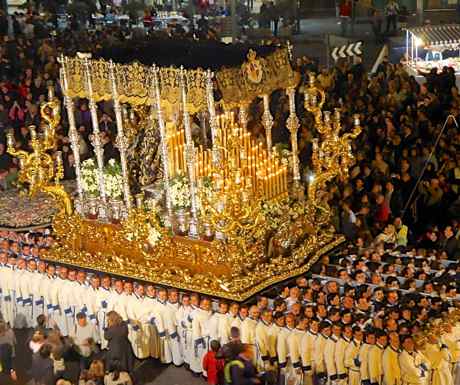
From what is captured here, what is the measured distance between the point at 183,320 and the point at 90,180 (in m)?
3.17

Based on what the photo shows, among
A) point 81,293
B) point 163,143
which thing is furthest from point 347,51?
point 81,293

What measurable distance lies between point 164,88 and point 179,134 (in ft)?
5.10

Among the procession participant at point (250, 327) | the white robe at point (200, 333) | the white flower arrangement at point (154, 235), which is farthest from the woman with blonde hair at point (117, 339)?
the procession participant at point (250, 327)

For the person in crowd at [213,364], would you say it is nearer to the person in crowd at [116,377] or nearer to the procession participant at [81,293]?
the person in crowd at [116,377]

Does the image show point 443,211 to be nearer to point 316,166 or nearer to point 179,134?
point 316,166

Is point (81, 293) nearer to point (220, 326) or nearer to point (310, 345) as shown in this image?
point (220, 326)

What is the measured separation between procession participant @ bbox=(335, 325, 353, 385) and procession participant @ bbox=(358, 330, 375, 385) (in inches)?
8.3

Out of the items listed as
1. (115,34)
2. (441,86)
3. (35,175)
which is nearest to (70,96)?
(35,175)

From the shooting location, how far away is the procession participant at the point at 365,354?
11.3 meters

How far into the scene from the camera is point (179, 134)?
14648 mm

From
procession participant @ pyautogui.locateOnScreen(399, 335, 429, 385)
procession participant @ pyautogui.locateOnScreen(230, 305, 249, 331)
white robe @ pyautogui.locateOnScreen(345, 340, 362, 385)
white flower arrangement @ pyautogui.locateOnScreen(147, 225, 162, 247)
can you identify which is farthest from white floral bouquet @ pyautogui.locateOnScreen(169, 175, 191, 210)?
procession participant @ pyautogui.locateOnScreen(399, 335, 429, 385)

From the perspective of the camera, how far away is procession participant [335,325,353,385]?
37.7ft

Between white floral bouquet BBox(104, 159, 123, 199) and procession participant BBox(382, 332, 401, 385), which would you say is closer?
procession participant BBox(382, 332, 401, 385)

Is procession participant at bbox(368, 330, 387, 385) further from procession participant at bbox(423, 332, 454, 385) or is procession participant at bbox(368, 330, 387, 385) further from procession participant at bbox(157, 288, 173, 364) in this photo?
procession participant at bbox(157, 288, 173, 364)
